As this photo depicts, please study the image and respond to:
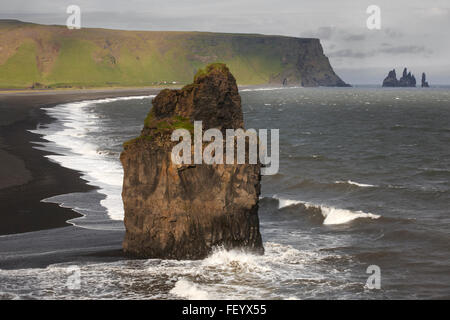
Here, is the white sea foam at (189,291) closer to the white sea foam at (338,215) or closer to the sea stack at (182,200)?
the sea stack at (182,200)

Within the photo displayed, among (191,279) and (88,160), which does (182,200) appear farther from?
(88,160)

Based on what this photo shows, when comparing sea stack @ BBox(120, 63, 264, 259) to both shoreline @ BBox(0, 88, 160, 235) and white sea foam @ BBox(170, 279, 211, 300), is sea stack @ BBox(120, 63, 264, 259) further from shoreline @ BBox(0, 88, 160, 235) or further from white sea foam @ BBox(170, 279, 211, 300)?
shoreline @ BBox(0, 88, 160, 235)

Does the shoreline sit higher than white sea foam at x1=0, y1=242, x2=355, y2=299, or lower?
higher

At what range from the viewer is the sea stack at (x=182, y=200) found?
20688 millimetres

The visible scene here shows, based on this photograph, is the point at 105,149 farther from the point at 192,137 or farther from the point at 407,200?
the point at 192,137

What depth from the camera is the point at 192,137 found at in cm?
2112

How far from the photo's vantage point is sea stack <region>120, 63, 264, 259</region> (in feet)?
67.9

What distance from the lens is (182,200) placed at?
2084cm

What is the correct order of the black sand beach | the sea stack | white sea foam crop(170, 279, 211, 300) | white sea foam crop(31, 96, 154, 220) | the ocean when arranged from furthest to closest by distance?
white sea foam crop(31, 96, 154, 220) < the black sand beach < the sea stack < the ocean < white sea foam crop(170, 279, 211, 300)

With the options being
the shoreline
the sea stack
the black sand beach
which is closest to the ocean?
the sea stack

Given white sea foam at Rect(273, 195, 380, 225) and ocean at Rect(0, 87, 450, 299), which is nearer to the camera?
ocean at Rect(0, 87, 450, 299)

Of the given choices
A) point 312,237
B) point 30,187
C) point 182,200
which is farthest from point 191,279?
point 30,187
